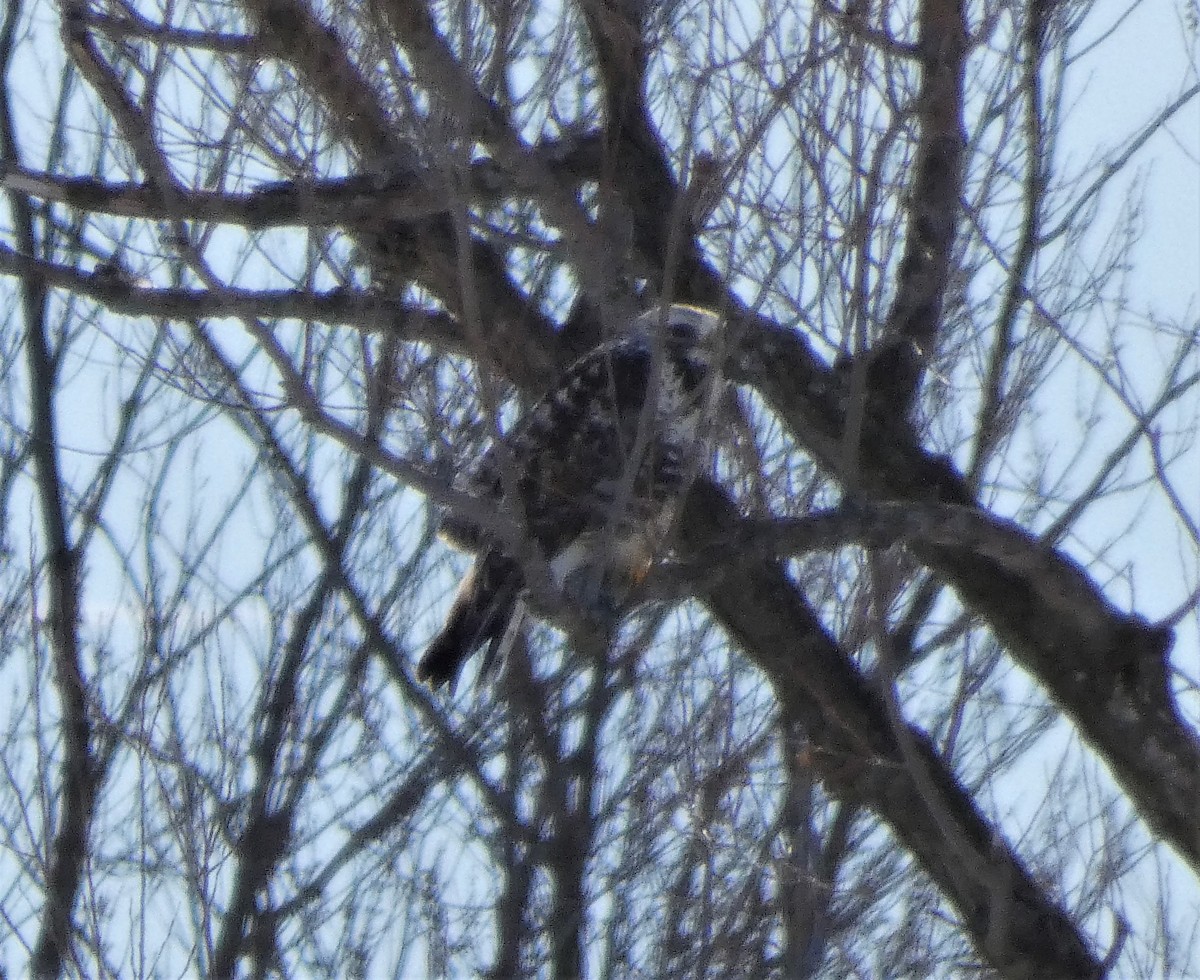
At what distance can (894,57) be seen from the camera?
3.58 metres

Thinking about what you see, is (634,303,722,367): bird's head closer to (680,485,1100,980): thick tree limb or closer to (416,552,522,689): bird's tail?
(680,485,1100,980): thick tree limb

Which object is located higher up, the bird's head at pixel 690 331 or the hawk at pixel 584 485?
the bird's head at pixel 690 331

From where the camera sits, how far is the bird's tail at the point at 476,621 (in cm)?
391

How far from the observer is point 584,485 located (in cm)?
421

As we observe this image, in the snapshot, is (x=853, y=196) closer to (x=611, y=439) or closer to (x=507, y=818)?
(x=611, y=439)

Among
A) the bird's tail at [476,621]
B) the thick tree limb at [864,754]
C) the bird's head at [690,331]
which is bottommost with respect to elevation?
the thick tree limb at [864,754]

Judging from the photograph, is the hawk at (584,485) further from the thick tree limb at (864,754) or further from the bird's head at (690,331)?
the thick tree limb at (864,754)

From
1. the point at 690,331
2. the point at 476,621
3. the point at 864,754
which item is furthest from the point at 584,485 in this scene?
the point at 864,754

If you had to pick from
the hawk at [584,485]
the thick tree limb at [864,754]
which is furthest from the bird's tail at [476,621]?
the thick tree limb at [864,754]

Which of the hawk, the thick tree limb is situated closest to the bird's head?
the hawk

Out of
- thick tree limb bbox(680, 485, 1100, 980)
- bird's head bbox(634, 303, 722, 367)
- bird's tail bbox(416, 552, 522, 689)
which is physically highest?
bird's head bbox(634, 303, 722, 367)

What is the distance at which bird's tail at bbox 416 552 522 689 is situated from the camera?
3.91 metres

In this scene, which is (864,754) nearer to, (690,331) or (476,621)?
(476,621)

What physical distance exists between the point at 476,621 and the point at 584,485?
0.47 meters
